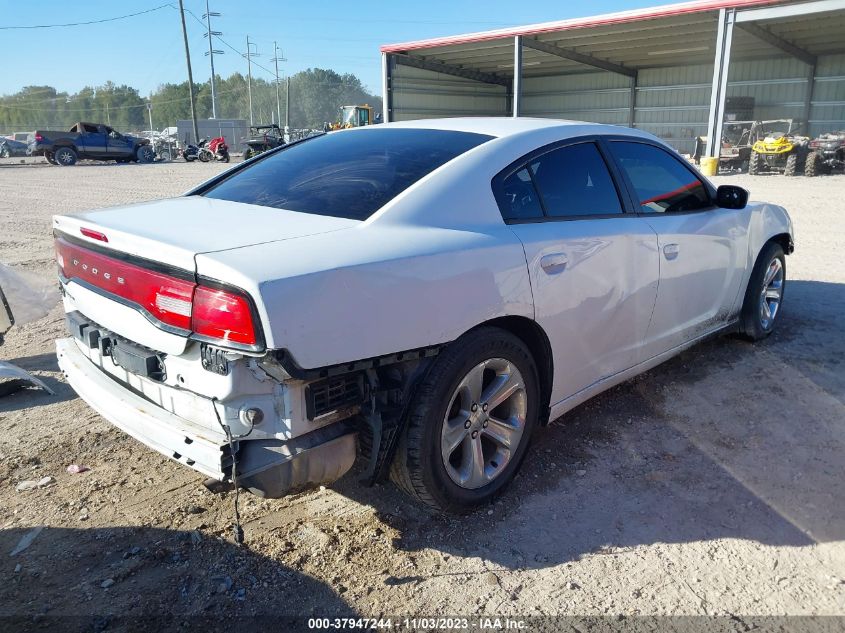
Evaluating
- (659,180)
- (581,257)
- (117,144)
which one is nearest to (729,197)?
(659,180)

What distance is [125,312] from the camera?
2.44m

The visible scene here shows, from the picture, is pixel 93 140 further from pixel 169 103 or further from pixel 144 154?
pixel 169 103

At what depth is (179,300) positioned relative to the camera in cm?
217

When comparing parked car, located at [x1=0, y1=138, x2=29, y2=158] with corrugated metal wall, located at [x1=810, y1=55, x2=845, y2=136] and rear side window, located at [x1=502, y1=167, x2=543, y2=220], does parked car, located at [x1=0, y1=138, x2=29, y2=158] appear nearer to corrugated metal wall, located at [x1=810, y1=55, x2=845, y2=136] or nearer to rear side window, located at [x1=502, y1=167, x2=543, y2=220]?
corrugated metal wall, located at [x1=810, y1=55, x2=845, y2=136]

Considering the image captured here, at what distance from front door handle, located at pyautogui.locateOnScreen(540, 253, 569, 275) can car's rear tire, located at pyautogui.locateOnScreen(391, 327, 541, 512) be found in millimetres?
344

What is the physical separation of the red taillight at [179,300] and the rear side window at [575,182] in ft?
5.15

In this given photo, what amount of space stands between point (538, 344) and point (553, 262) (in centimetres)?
38

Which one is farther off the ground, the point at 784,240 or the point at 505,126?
the point at 505,126

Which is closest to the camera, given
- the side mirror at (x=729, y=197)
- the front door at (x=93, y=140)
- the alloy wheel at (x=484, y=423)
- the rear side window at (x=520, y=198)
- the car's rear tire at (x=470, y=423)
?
the car's rear tire at (x=470, y=423)

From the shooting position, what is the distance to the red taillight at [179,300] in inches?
79.9

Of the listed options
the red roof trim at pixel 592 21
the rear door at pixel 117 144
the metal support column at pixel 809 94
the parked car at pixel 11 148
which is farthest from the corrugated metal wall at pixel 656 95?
the parked car at pixel 11 148

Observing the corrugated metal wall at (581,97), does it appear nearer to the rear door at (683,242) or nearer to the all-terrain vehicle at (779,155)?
the all-terrain vehicle at (779,155)

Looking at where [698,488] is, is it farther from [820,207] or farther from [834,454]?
[820,207]

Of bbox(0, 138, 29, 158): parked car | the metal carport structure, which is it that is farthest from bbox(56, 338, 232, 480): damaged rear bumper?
bbox(0, 138, 29, 158): parked car
